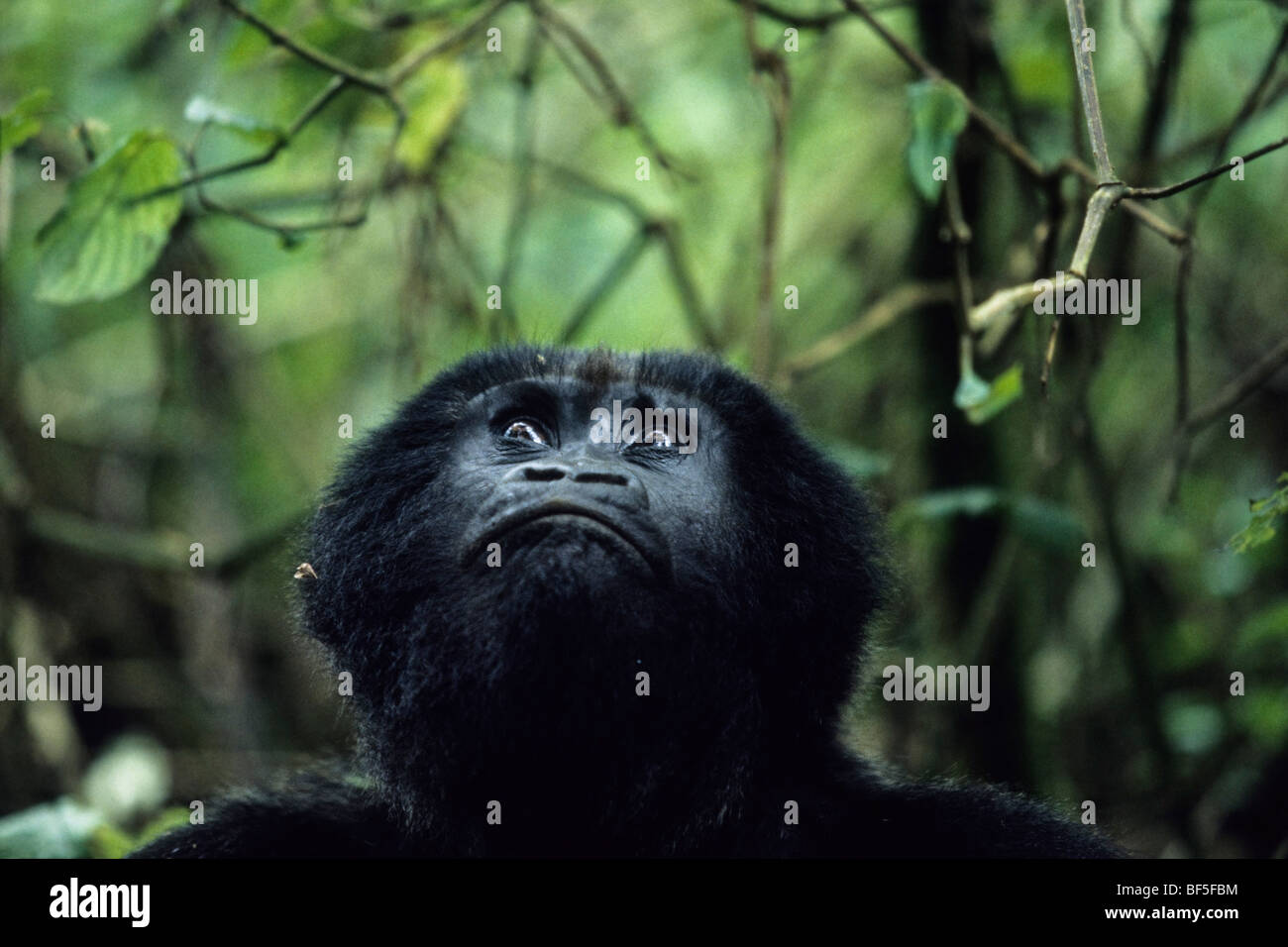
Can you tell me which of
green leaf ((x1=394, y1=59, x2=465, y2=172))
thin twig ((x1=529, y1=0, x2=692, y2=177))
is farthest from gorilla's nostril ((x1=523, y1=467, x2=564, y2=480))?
green leaf ((x1=394, y1=59, x2=465, y2=172))

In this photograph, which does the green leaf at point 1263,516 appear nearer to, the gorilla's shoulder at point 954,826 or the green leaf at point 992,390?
the green leaf at point 992,390

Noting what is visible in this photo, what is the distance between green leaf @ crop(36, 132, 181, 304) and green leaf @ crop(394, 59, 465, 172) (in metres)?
1.15

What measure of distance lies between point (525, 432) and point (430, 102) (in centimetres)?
185

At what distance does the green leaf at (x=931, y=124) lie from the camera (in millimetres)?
3264

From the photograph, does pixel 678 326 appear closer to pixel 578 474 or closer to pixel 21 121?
pixel 21 121

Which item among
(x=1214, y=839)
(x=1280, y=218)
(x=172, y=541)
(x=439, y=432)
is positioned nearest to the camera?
(x=439, y=432)

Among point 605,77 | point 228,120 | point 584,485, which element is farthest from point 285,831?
point 605,77

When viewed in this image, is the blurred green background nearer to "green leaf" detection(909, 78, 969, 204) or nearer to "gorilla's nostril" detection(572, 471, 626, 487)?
"green leaf" detection(909, 78, 969, 204)

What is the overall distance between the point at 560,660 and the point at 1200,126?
4.34 m

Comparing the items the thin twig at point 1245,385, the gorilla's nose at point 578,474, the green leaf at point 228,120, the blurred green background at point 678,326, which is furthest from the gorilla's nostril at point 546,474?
the thin twig at point 1245,385

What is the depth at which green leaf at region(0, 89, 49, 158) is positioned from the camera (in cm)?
320
